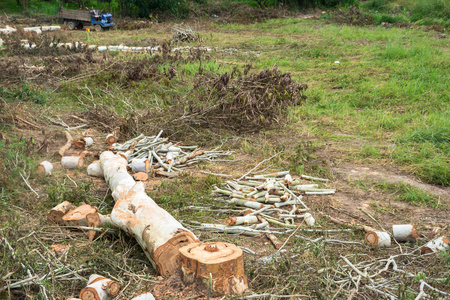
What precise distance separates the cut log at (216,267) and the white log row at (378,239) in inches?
51.9

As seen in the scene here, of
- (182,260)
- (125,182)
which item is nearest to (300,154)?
(125,182)

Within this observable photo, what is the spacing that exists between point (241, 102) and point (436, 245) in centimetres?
398

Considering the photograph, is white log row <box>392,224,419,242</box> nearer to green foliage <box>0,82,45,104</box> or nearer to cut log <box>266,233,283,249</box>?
cut log <box>266,233,283,249</box>

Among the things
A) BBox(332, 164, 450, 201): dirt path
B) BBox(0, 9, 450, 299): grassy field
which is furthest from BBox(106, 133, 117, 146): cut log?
BBox(332, 164, 450, 201): dirt path

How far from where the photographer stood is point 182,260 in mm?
2662

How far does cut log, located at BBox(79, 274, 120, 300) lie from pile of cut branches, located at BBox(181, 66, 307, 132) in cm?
372

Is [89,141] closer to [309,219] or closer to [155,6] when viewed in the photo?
[309,219]

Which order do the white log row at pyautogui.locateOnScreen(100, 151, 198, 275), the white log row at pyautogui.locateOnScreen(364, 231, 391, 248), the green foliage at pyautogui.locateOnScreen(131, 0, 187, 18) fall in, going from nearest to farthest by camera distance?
the white log row at pyautogui.locateOnScreen(100, 151, 198, 275) → the white log row at pyautogui.locateOnScreen(364, 231, 391, 248) → the green foliage at pyautogui.locateOnScreen(131, 0, 187, 18)

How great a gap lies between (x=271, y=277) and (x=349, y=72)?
25.8 ft

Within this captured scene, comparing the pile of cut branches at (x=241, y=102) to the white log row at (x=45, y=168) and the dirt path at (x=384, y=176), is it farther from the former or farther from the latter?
the white log row at (x=45, y=168)

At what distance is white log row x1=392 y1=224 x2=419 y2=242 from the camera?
3.59 meters

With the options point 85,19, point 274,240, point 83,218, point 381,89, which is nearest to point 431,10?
point 381,89

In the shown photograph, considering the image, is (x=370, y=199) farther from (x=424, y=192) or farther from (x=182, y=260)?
(x=182, y=260)

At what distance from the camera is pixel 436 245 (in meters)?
3.32
